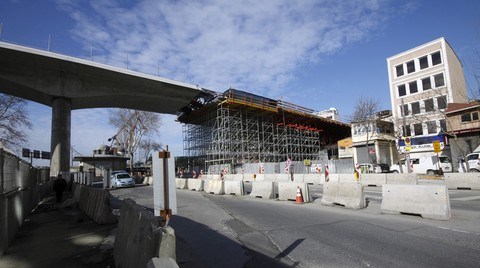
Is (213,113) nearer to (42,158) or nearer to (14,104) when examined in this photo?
(14,104)

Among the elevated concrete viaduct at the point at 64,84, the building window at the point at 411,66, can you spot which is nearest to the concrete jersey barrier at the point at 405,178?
the elevated concrete viaduct at the point at 64,84

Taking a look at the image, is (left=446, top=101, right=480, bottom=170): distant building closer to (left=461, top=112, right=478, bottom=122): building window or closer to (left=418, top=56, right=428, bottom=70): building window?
(left=461, top=112, right=478, bottom=122): building window

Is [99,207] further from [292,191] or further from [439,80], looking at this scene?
[439,80]

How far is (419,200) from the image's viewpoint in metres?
9.30

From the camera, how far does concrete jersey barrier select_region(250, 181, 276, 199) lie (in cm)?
1608

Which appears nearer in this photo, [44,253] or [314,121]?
[44,253]

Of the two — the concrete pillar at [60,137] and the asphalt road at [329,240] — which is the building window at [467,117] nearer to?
the asphalt road at [329,240]

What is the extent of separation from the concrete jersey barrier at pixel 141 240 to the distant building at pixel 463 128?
122 ft

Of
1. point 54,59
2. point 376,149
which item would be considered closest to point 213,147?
point 54,59

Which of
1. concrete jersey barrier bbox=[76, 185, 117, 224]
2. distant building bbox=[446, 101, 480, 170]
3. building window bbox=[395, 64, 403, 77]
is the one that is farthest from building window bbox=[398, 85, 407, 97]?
concrete jersey barrier bbox=[76, 185, 117, 224]

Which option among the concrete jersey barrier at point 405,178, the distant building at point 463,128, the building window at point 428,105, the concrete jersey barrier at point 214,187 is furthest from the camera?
the building window at point 428,105

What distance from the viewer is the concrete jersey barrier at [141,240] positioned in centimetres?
348

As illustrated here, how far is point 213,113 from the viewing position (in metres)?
43.8

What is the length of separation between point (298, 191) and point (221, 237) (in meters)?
6.85
